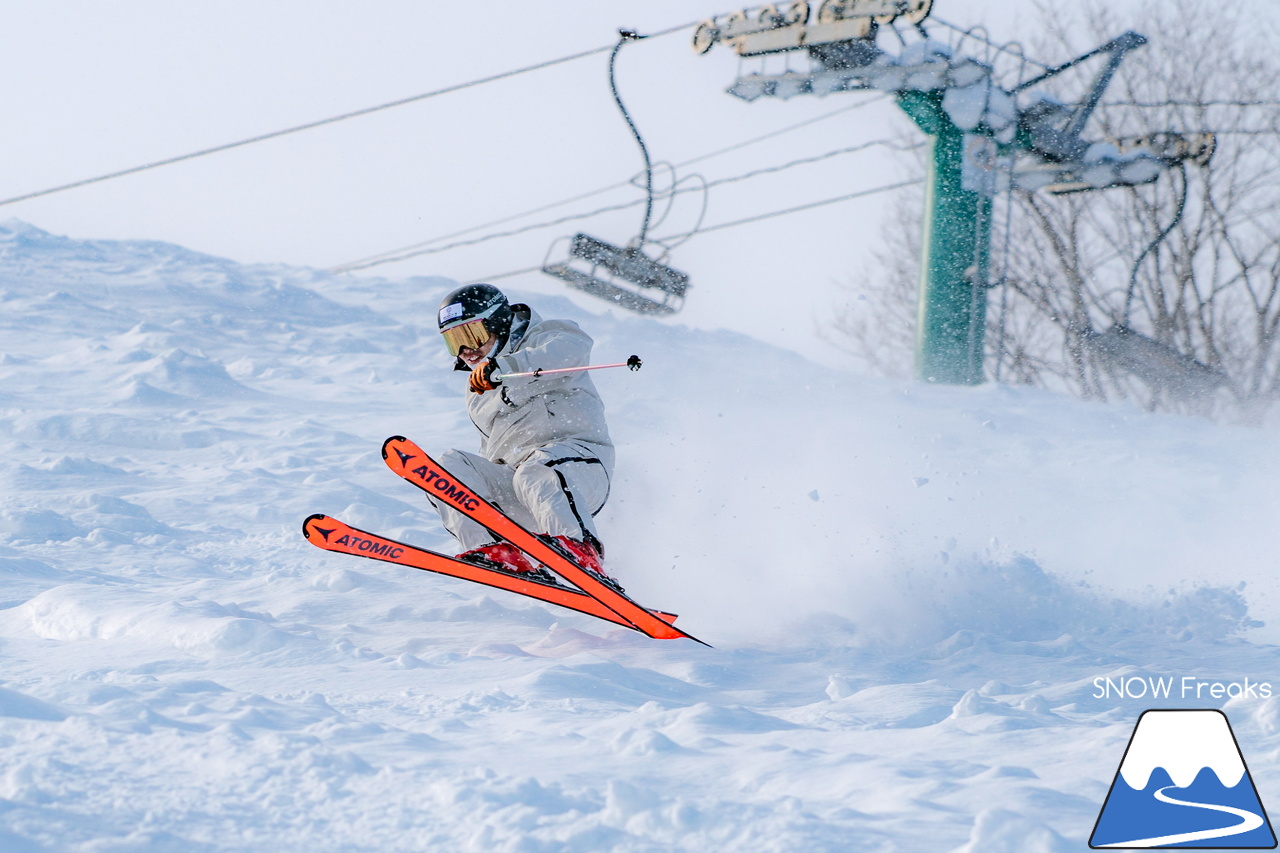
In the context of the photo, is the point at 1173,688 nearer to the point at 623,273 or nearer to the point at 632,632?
the point at 632,632

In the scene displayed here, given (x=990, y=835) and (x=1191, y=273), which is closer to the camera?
(x=990, y=835)

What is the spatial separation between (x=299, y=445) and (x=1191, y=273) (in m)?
23.4

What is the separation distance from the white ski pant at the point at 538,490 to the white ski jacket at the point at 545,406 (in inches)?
3.4

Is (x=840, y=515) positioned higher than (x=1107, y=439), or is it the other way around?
(x=1107, y=439)

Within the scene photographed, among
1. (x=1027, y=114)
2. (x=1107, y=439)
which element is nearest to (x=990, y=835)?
(x=1107, y=439)

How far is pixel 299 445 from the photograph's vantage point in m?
9.02

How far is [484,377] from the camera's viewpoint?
436 cm

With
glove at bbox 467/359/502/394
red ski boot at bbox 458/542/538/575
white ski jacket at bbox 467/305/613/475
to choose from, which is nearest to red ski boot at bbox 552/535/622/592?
red ski boot at bbox 458/542/538/575

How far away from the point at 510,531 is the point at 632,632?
2.37 ft

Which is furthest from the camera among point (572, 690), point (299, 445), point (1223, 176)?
point (1223, 176)

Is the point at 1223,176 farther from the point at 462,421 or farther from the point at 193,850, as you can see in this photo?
the point at 193,850

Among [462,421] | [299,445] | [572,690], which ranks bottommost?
[572,690]

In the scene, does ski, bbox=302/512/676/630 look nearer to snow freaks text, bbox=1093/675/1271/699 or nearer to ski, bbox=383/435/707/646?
ski, bbox=383/435/707/646

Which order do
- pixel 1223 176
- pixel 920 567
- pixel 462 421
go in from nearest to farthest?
pixel 920 567 → pixel 462 421 → pixel 1223 176
